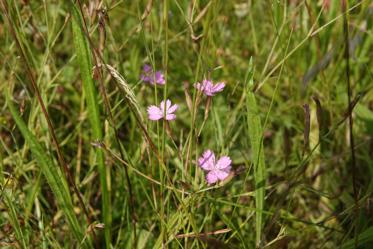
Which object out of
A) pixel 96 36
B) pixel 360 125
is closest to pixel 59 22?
pixel 96 36

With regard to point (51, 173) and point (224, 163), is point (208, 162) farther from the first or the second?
point (51, 173)

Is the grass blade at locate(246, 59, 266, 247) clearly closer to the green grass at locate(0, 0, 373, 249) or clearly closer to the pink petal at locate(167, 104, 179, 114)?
the green grass at locate(0, 0, 373, 249)

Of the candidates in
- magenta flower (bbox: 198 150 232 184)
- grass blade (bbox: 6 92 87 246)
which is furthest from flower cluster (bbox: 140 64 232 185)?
grass blade (bbox: 6 92 87 246)

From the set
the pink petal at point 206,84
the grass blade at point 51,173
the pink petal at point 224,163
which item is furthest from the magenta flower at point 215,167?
the grass blade at point 51,173

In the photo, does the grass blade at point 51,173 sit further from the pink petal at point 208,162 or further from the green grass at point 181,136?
the pink petal at point 208,162

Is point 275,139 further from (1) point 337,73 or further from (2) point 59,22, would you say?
(2) point 59,22
